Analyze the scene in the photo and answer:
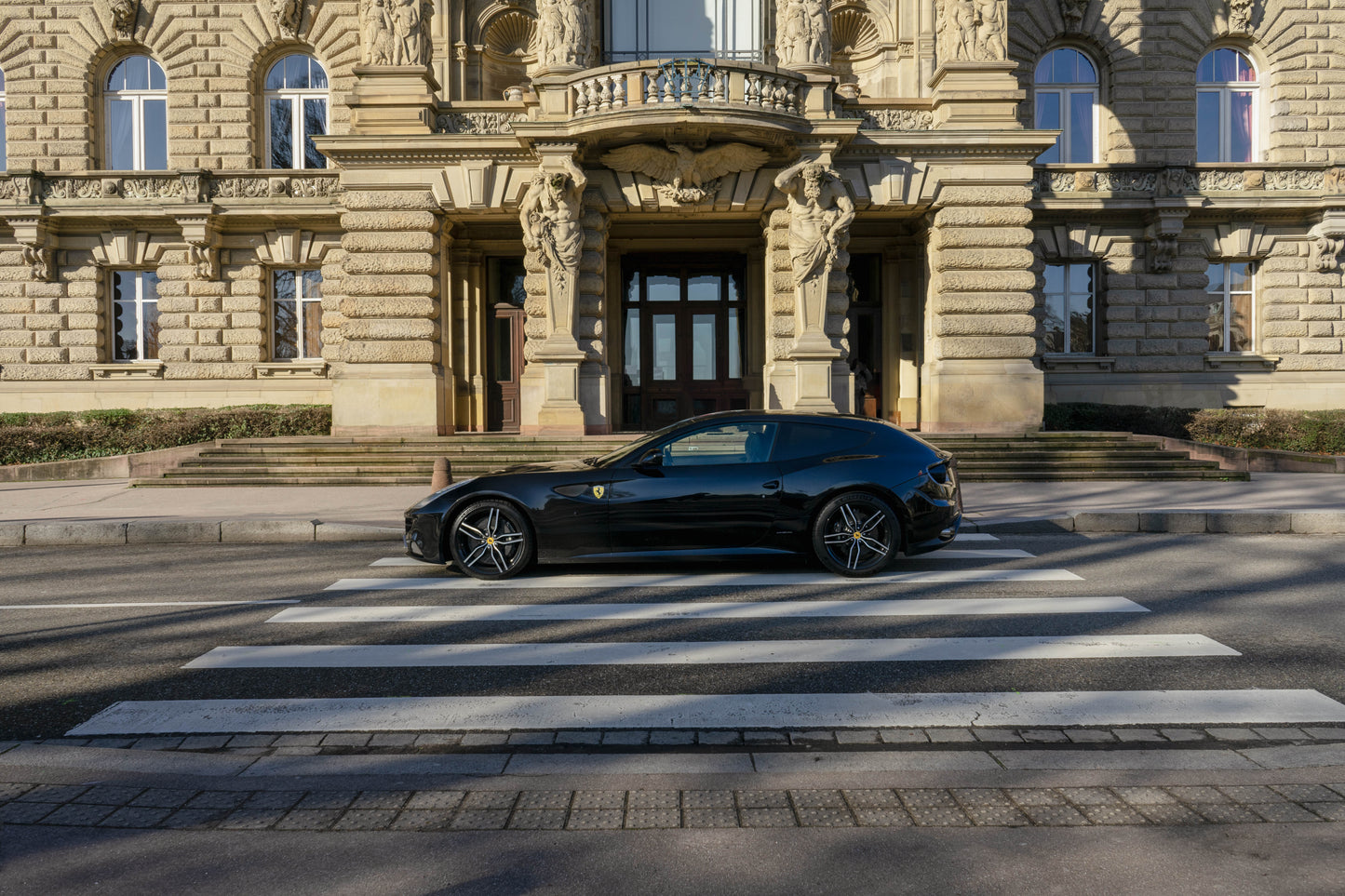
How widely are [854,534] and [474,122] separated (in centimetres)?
1469

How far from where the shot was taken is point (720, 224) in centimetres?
2130

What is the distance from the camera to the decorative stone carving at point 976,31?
18969 mm

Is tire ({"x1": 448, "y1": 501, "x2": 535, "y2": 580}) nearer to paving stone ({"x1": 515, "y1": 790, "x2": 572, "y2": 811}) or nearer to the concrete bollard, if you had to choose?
the concrete bollard

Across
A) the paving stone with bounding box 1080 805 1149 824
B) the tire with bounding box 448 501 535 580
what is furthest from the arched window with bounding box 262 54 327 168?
the paving stone with bounding box 1080 805 1149 824

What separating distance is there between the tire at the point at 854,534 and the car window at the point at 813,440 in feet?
1.55

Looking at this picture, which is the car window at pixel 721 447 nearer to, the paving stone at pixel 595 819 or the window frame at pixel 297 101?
the paving stone at pixel 595 819

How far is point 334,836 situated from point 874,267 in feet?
70.0

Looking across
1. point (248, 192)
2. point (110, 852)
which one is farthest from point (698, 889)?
point (248, 192)

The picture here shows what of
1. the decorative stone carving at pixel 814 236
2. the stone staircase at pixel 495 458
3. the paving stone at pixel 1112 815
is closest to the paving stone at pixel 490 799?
the paving stone at pixel 1112 815

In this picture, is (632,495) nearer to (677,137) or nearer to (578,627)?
(578,627)

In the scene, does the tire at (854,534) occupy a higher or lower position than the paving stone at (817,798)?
higher

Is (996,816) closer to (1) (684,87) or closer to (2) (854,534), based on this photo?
(2) (854,534)

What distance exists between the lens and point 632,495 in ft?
25.5

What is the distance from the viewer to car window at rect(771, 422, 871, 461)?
8086 mm
